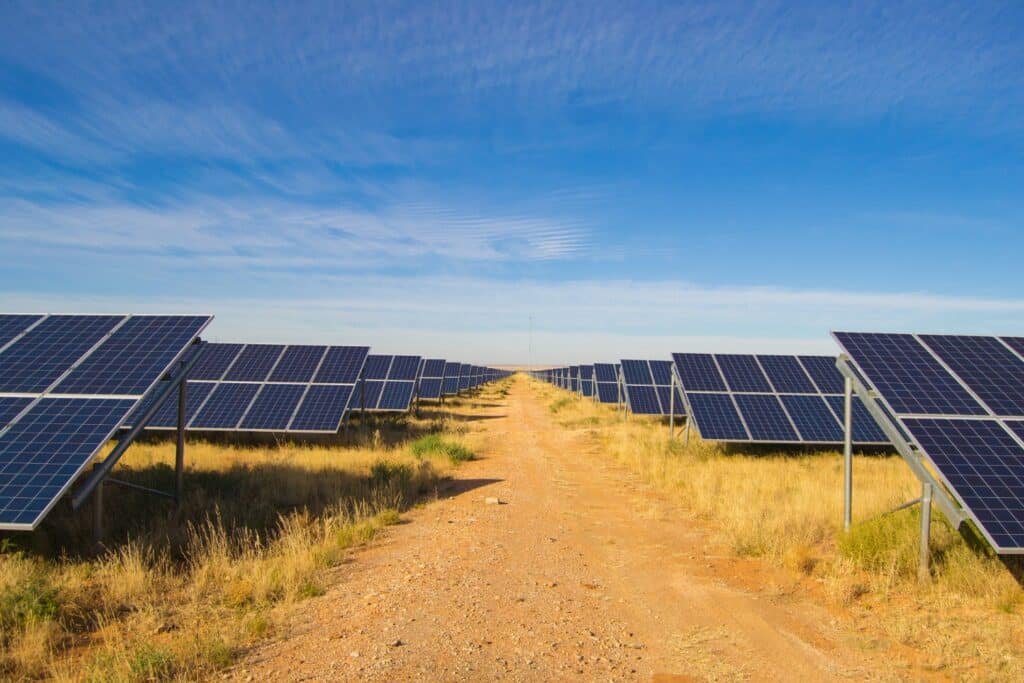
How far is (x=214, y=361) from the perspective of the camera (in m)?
23.4

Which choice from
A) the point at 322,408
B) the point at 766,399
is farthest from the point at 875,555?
the point at 322,408

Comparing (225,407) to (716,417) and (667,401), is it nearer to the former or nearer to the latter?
(716,417)

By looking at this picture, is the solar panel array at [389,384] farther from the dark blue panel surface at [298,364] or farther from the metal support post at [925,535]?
the metal support post at [925,535]

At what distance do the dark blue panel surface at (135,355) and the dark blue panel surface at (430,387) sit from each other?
2898cm

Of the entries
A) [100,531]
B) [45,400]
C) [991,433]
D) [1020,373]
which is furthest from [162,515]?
[1020,373]

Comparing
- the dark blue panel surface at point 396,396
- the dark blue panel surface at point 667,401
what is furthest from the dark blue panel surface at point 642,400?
the dark blue panel surface at point 396,396

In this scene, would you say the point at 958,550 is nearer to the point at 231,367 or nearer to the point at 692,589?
the point at 692,589

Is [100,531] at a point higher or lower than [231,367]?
lower

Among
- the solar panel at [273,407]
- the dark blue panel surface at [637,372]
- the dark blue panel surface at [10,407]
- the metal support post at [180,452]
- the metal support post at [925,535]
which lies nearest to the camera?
the metal support post at [925,535]

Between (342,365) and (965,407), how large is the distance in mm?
18100

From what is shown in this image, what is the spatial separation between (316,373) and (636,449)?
1120 centimetres

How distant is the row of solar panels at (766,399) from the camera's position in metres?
19.4

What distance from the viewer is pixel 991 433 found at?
9.37 metres

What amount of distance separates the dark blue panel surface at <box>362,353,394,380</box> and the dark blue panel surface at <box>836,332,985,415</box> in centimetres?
2537
